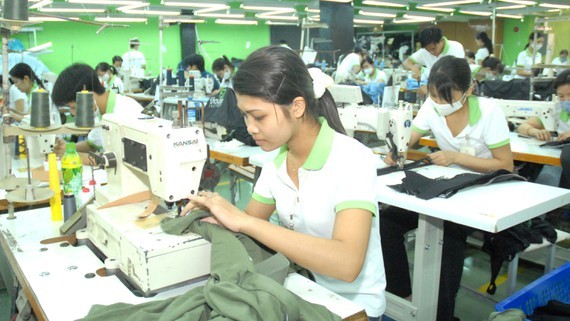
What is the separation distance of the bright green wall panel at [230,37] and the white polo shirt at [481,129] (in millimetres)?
14494

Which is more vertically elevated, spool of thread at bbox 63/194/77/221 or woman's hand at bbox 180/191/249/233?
woman's hand at bbox 180/191/249/233

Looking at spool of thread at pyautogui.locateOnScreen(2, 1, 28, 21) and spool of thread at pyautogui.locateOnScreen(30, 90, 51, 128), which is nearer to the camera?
spool of thread at pyautogui.locateOnScreen(2, 1, 28, 21)

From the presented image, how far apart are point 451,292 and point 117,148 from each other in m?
1.55

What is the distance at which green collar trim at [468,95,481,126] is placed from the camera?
2.63 metres

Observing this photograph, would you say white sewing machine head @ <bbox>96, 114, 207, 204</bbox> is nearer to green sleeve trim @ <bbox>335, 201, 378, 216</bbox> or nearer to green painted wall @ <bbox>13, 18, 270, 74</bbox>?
green sleeve trim @ <bbox>335, 201, 378, 216</bbox>

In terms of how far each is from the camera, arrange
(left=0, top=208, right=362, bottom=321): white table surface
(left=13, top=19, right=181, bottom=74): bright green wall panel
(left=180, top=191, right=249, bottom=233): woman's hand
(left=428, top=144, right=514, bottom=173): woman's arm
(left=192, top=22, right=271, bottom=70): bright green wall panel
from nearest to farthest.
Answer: (left=0, top=208, right=362, bottom=321): white table surface < (left=180, top=191, right=249, bottom=233): woman's hand < (left=428, top=144, right=514, bottom=173): woman's arm < (left=13, top=19, right=181, bottom=74): bright green wall panel < (left=192, top=22, right=271, bottom=70): bright green wall panel

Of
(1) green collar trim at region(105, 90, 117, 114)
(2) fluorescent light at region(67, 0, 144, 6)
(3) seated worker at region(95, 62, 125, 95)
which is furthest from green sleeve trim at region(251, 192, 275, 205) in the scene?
(2) fluorescent light at region(67, 0, 144, 6)

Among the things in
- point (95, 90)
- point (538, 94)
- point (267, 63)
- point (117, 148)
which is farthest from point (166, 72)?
point (267, 63)

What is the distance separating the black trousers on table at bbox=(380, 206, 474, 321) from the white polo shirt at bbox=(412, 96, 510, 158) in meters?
0.56

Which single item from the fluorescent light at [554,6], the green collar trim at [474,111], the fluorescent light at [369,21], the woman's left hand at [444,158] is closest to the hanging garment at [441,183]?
the woman's left hand at [444,158]

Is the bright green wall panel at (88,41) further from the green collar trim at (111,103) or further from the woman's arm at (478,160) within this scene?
the woman's arm at (478,160)

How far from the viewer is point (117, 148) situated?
5.55 feet

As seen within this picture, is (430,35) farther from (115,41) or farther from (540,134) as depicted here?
(115,41)

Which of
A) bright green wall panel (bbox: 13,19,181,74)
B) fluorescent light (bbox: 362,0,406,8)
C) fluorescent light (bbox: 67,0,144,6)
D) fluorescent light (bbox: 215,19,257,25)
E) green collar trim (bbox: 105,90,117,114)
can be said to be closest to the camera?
green collar trim (bbox: 105,90,117,114)
